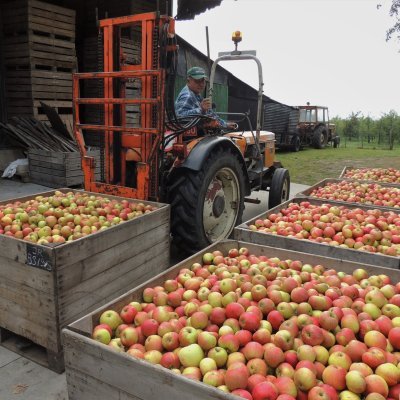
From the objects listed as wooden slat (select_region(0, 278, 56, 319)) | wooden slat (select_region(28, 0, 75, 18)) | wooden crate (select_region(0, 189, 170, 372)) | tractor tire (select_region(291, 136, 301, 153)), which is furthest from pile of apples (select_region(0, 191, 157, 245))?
tractor tire (select_region(291, 136, 301, 153))

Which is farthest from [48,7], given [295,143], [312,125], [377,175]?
[312,125]

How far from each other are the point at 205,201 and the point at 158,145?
43.6 inches

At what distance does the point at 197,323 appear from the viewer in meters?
2.25

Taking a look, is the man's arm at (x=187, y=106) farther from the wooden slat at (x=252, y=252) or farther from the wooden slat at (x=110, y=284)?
the wooden slat at (x=252, y=252)

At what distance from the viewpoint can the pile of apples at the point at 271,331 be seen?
1794 mm

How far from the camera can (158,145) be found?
14.4 ft

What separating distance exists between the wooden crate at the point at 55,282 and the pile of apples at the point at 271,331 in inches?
29.9

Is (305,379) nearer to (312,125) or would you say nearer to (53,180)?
(53,180)

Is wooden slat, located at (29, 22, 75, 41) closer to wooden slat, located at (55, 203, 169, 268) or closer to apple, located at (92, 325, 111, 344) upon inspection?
wooden slat, located at (55, 203, 169, 268)

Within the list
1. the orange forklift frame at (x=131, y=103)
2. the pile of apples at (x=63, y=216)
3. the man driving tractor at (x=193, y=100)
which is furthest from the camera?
the man driving tractor at (x=193, y=100)

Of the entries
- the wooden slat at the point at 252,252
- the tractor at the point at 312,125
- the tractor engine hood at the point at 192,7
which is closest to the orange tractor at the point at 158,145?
the wooden slat at the point at 252,252

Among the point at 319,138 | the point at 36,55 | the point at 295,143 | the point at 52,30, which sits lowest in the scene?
the point at 295,143

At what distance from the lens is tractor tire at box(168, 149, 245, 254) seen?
475 cm

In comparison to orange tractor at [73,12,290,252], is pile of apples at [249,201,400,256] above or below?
below
